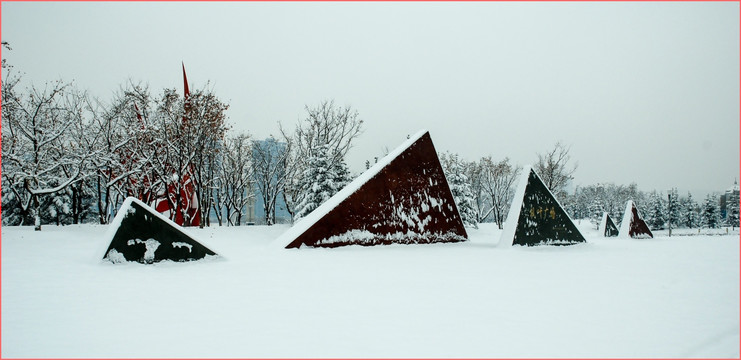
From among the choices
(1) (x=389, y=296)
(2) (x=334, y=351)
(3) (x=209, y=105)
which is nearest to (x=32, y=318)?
(2) (x=334, y=351)

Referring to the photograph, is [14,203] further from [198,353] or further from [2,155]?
[198,353]

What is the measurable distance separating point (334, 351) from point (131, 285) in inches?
135

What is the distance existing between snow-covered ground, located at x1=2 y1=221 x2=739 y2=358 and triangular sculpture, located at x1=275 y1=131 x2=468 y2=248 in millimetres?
1613

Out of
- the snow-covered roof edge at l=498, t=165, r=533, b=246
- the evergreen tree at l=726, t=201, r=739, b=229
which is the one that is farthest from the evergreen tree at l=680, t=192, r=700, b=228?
the snow-covered roof edge at l=498, t=165, r=533, b=246

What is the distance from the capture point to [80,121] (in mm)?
19719

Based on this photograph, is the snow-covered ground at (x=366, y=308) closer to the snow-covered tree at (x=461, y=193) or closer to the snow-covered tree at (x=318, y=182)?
the snow-covered tree at (x=318, y=182)

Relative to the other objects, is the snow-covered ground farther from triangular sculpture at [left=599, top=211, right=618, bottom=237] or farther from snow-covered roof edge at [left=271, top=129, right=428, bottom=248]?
triangular sculpture at [left=599, top=211, right=618, bottom=237]

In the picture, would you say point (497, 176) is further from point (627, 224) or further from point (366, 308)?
point (366, 308)

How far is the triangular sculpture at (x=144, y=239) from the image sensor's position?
6.90 m

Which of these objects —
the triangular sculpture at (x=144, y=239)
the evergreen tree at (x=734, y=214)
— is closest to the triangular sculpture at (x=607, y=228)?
the triangular sculpture at (x=144, y=239)

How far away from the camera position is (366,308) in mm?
4344

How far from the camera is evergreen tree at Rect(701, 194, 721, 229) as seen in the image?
57031mm

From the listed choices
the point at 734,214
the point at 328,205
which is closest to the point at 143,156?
the point at 328,205

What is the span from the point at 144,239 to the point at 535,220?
326 inches
